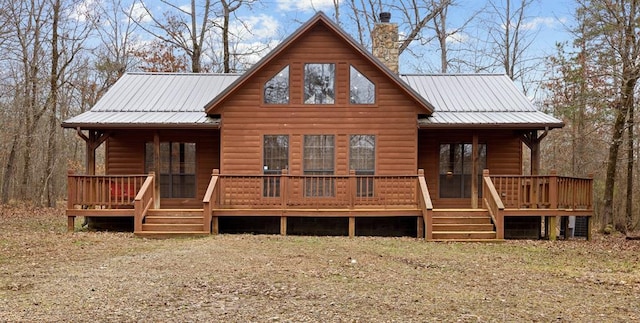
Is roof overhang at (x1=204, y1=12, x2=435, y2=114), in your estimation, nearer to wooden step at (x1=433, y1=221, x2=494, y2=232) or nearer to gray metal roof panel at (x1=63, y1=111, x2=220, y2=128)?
gray metal roof panel at (x1=63, y1=111, x2=220, y2=128)

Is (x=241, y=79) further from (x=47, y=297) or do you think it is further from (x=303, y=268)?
(x=47, y=297)

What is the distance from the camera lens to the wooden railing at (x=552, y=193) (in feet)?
45.3

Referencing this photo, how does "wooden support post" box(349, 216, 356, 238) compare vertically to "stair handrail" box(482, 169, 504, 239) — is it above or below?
below

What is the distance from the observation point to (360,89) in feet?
50.4

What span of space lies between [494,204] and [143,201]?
8.45 m

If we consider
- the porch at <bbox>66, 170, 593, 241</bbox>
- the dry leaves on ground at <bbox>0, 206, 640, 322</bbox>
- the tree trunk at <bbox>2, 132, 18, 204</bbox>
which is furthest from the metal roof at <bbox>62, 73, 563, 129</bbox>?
the tree trunk at <bbox>2, 132, 18, 204</bbox>

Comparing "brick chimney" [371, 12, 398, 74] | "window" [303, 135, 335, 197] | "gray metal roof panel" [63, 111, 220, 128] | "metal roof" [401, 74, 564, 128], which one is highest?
"brick chimney" [371, 12, 398, 74]

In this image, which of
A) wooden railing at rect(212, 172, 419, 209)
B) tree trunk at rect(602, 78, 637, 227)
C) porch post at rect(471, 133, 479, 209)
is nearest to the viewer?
wooden railing at rect(212, 172, 419, 209)

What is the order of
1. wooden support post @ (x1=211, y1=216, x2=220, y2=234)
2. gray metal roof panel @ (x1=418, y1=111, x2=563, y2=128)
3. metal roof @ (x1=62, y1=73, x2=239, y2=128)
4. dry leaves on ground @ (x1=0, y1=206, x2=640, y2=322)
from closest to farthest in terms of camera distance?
dry leaves on ground @ (x1=0, y1=206, x2=640, y2=322) < wooden support post @ (x1=211, y1=216, x2=220, y2=234) < gray metal roof panel @ (x1=418, y1=111, x2=563, y2=128) < metal roof @ (x1=62, y1=73, x2=239, y2=128)

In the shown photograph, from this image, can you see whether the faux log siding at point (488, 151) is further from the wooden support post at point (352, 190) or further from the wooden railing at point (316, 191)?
the wooden support post at point (352, 190)

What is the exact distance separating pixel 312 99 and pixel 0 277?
354 inches

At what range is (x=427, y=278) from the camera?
8.59 meters

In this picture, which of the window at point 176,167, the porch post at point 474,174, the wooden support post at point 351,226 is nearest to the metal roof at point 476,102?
the porch post at point 474,174

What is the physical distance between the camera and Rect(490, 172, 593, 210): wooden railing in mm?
13798
